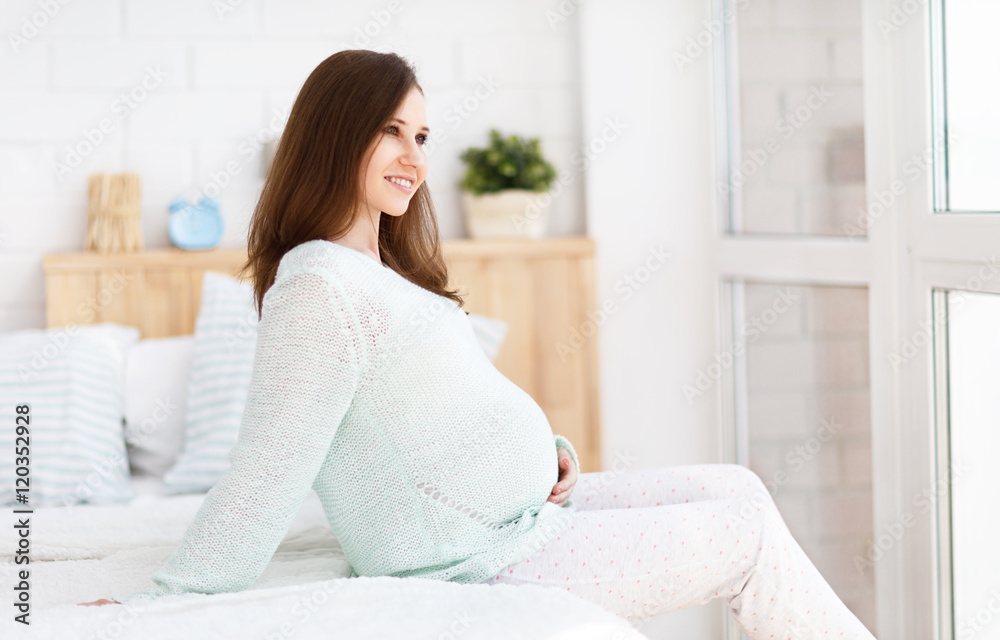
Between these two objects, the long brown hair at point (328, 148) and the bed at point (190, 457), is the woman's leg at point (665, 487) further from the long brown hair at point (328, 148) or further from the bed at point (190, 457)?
the long brown hair at point (328, 148)

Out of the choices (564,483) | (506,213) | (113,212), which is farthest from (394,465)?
(113,212)

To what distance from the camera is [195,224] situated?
2.39 meters

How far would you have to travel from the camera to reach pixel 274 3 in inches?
98.0

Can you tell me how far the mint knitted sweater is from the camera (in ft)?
3.77

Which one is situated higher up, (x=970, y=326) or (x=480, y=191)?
(x=480, y=191)

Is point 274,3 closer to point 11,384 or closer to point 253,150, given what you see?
point 253,150

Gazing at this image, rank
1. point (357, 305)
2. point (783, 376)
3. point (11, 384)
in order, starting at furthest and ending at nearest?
1. point (783, 376)
2. point (11, 384)
3. point (357, 305)

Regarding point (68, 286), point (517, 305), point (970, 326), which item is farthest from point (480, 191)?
point (970, 326)

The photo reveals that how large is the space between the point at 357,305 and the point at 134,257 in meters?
1.33

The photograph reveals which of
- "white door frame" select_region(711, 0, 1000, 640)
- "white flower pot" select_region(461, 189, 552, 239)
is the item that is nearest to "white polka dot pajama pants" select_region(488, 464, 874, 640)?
"white door frame" select_region(711, 0, 1000, 640)

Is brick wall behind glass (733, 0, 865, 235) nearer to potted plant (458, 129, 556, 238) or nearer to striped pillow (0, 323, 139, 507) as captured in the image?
potted plant (458, 129, 556, 238)

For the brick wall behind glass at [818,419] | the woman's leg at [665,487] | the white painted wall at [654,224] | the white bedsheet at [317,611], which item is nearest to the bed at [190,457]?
the white bedsheet at [317,611]

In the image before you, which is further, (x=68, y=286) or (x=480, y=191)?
(x=480, y=191)

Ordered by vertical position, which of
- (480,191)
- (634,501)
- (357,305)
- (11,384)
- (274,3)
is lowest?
(634,501)
